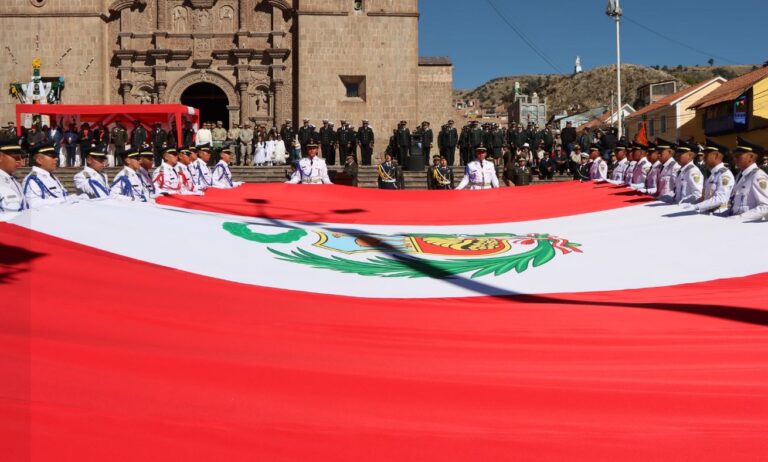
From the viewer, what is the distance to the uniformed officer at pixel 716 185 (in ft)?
28.3

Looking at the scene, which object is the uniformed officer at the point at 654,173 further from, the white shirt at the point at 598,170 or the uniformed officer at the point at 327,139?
the uniformed officer at the point at 327,139

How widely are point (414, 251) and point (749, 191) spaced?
138 inches

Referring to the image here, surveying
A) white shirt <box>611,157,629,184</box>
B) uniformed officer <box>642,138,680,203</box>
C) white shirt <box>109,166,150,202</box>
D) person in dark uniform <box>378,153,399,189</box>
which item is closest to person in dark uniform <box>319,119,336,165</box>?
person in dark uniform <box>378,153,399,189</box>

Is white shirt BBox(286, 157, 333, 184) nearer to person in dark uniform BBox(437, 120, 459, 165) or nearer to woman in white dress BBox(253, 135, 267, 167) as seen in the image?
person in dark uniform BBox(437, 120, 459, 165)

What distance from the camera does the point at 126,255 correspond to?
5867mm

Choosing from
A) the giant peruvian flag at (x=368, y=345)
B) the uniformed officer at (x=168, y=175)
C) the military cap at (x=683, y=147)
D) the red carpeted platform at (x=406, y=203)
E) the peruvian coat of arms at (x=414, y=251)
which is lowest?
the giant peruvian flag at (x=368, y=345)

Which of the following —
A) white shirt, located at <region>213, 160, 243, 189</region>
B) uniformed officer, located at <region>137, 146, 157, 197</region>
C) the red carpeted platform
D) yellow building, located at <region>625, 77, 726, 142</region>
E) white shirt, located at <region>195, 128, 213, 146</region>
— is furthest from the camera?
yellow building, located at <region>625, 77, 726, 142</region>

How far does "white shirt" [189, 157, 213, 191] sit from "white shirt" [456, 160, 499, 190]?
4.32 meters

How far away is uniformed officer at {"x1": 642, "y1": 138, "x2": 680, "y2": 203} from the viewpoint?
1037 centimetres

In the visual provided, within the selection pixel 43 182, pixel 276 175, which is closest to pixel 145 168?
pixel 43 182

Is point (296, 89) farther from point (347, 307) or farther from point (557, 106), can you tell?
point (557, 106)

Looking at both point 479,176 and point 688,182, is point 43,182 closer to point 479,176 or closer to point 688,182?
point 688,182

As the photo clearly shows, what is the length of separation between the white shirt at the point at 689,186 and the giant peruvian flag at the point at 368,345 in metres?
2.42

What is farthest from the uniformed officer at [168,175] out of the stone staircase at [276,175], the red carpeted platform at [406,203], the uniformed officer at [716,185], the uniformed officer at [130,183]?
the stone staircase at [276,175]
